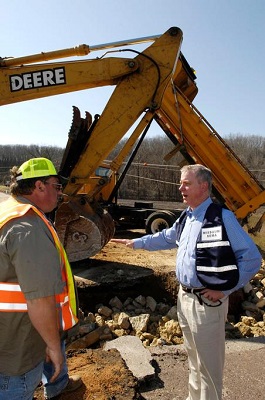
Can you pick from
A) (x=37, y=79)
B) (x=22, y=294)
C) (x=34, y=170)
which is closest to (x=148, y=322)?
(x=22, y=294)

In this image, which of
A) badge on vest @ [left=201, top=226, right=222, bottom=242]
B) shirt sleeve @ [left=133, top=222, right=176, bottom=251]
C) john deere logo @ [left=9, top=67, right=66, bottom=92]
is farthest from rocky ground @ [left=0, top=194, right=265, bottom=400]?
john deere logo @ [left=9, top=67, right=66, bottom=92]

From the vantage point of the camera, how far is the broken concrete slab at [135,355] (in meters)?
3.77

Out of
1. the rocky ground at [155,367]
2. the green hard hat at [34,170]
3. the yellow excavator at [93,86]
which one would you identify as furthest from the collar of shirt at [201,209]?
the yellow excavator at [93,86]

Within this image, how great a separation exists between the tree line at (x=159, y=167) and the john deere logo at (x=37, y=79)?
519 inches

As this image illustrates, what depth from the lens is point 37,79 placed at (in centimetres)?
563

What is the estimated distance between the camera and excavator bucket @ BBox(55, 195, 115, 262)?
6.07 m

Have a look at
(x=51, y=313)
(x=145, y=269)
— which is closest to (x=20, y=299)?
(x=51, y=313)

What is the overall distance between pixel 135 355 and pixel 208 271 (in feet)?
6.45

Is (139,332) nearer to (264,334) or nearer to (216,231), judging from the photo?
(264,334)

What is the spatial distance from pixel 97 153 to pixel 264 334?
3.91 m

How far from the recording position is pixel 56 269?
6.52 feet

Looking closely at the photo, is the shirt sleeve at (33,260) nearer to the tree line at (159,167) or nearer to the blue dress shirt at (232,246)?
the blue dress shirt at (232,246)

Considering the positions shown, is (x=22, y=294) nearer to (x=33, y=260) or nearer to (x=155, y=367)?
(x=33, y=260)

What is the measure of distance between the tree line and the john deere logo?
13.2m
